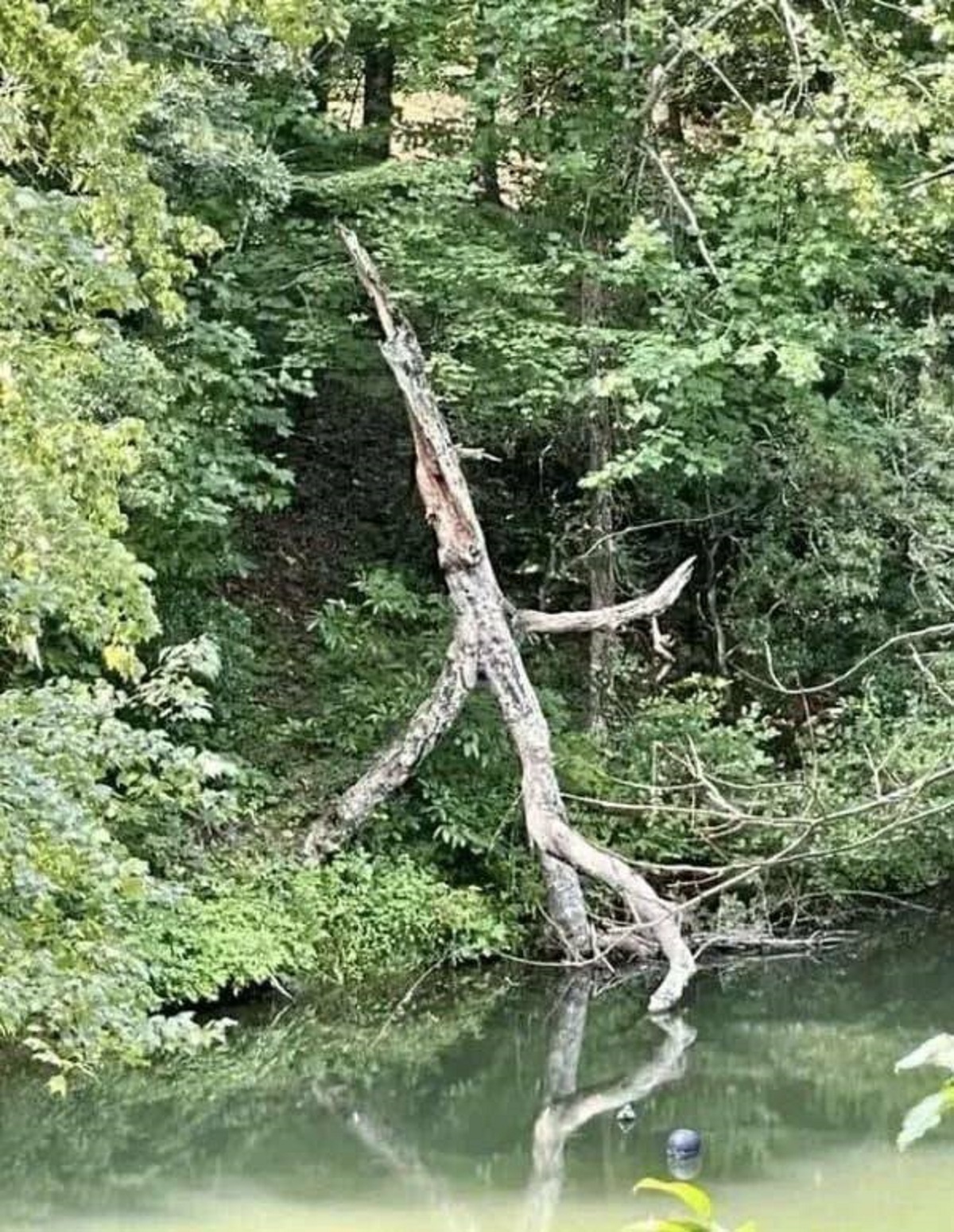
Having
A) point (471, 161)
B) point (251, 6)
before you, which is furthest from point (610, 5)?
point (251, 6)

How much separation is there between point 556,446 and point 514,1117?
5.59 meters

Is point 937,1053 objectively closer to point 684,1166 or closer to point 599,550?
point 684,1166

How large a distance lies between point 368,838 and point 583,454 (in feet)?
11.3

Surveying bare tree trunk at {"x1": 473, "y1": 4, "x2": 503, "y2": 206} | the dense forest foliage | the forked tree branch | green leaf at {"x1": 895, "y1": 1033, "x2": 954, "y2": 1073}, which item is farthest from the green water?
bare tree trunk at {"x1": 473, "y1": 4, "x2": 503, "y2": 206}

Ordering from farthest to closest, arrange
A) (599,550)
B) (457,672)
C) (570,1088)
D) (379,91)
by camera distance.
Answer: (379,91) → (599,550) → (457,672) → (570,1088)

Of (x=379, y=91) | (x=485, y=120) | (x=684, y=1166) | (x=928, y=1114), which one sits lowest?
(x=684, y=1166)

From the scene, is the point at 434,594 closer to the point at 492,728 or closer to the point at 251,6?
the point at 492,728

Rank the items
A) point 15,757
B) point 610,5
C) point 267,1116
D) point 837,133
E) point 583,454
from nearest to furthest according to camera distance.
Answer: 1. point 15,757
2. point 267,1116
3. point 837,133
4. point 610,5
5. point 583,454

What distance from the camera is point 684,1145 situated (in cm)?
680

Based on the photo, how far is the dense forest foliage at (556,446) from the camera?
8609 mm

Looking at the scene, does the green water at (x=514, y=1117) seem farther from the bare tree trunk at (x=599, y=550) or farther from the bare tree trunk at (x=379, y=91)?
the bare tree trunk at (x=379, y=91)

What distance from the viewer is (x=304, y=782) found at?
10070mm

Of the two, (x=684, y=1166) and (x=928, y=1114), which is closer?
(x=928, y=1114)

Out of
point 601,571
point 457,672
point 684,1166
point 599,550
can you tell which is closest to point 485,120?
point 599,550
